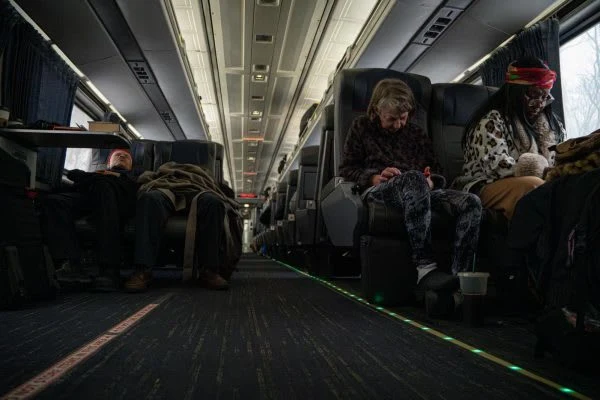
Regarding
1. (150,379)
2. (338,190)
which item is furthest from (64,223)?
(150,379)

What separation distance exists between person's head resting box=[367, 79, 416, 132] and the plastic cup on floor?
1263mm

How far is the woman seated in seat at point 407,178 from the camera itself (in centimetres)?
225

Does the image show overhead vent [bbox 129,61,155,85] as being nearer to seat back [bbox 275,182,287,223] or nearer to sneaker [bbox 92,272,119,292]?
seat back [bbox 275,182,287,223]

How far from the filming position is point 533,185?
2262mm

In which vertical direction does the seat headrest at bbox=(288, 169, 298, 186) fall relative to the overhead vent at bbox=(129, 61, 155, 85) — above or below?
below

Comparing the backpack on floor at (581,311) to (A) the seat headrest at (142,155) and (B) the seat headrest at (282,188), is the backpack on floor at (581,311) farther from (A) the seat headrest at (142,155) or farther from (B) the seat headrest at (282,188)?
(B) the seat headrest at (282,188)

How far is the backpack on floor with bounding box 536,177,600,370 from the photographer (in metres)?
1.19

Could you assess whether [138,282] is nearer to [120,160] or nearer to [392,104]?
[120,160]

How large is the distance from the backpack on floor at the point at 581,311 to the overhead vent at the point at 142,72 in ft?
25.1

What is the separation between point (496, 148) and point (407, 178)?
659 millimetres

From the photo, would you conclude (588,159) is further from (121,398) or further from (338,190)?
(121,398)

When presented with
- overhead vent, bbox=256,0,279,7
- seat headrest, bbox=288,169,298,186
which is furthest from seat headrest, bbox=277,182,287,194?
overhead vent, bbox=256,0,279,7

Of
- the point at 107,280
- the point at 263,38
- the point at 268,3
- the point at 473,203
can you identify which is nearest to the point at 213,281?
the point at 107,280

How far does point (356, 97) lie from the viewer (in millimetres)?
3305
